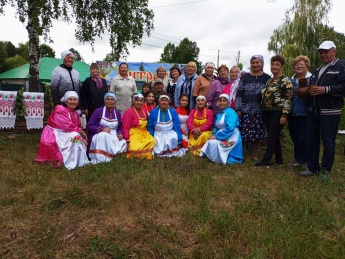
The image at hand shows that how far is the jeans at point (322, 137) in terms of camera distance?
3865 millimetres

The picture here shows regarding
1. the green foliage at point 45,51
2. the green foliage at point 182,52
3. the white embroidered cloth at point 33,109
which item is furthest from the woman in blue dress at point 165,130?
the green foliage at point 45,51

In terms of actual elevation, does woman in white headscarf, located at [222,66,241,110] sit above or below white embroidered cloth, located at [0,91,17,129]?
above

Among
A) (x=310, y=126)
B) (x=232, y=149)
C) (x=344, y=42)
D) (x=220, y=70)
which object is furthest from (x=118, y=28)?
(x=344, y=42)

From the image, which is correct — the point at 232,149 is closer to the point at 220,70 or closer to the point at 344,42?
the point at 220,70

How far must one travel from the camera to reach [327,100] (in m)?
3.83

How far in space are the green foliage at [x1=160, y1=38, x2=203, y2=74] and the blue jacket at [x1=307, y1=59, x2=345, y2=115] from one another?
40480 millimetres

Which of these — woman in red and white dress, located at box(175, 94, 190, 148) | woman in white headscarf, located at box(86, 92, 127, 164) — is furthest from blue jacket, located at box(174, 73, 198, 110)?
woman in white headscarf, located at box(86, 92, 127, 164)

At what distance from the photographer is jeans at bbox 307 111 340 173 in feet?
12.7

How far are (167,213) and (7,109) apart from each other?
6.25 m

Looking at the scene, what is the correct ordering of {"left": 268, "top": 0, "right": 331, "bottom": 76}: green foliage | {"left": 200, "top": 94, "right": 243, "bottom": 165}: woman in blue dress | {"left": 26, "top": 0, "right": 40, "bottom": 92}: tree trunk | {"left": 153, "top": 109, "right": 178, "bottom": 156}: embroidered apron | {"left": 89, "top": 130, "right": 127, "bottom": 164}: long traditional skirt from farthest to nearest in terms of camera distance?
{"left": 268, "top": 0, "right": 331, "bottom": 76}: green foliage, {"left": 26, "top": 0, "right": 40, "bottom": 92}: tree trunk, {"left": 153, "top": 109, "right": 178, "bottom": 156}: embroidered apron, {"left": 200, "top": 94, "right": 243, "bottom": 165}: woman in blue dress, {"left": 89, "top": 130, "right": 127, "bottom": 164}: long traditional skirt


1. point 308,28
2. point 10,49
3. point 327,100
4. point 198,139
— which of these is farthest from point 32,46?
point 10,49

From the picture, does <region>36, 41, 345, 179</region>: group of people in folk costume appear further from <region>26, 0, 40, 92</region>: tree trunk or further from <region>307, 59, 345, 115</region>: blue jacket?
<region>26, 0, 40, 92</region>: tree trunk

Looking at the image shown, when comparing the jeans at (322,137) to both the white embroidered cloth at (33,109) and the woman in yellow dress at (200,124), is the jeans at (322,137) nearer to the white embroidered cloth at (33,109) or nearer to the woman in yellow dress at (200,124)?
the woman in yellow dress at (200,124)

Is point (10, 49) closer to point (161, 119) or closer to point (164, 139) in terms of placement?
point (161, 119)
